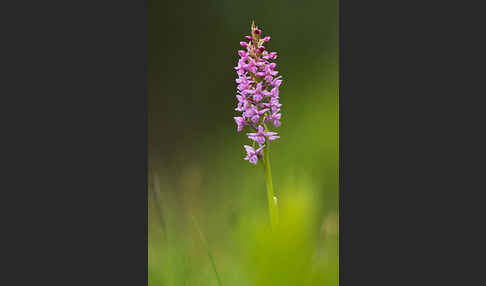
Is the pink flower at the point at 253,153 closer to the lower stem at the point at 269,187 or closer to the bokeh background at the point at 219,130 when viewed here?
the lower stem at the point at 269,187

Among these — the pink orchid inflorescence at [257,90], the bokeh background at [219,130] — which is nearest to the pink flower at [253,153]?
the pink orchid inflorescence at [257,90]

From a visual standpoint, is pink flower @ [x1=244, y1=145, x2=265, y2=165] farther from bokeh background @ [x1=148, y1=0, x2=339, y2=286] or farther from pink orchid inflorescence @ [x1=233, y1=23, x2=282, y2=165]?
bokeh background @ [x1=148, y1=0, x2=339, y2=286]

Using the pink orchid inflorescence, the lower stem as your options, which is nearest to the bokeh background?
the lower stem

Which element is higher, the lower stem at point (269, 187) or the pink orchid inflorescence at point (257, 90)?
the pink orchid inflorescence at point (257, 90)

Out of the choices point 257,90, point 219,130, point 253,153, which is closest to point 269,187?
point 253,153

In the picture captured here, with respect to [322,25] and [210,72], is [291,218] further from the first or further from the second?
[210,72]
